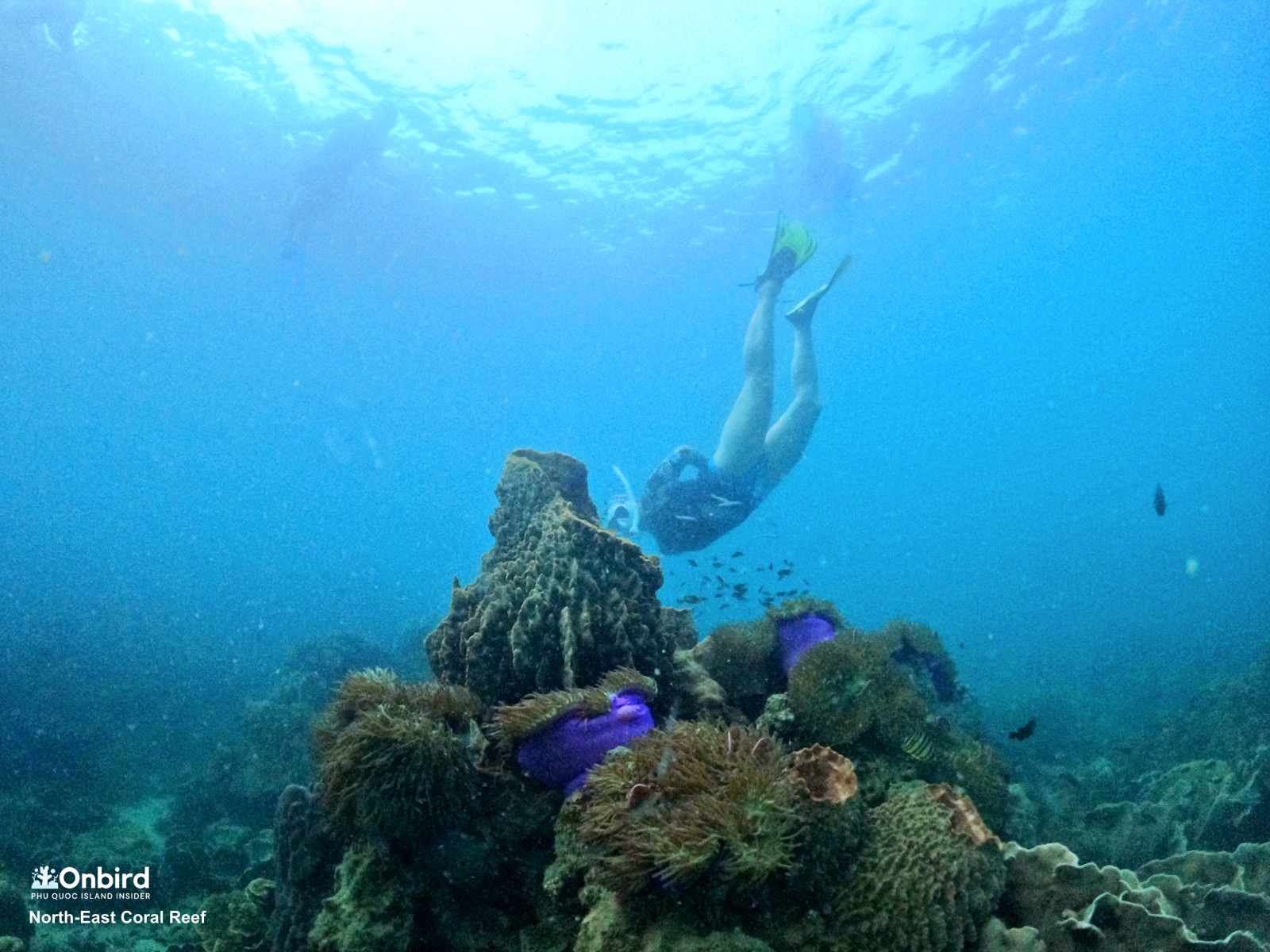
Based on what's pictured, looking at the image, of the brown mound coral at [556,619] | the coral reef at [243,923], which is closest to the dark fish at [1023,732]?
the brown mound coral at [556,619]

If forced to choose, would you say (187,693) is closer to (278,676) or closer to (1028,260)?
(278,676)

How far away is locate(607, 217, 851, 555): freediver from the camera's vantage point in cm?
1297

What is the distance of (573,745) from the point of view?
3742 millimetres

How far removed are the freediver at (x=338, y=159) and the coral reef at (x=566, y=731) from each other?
31238 millimetres

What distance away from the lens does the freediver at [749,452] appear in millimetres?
12969

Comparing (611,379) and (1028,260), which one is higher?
(611,379)

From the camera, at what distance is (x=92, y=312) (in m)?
69.0

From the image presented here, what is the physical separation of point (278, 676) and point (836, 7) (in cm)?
2812

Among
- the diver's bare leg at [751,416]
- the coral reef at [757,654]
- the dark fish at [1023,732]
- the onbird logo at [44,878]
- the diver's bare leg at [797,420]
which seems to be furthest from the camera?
the diver's bare leg at [797,420]

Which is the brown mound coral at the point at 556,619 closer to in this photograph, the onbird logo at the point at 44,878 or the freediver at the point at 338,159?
the onbird logo at the point at 44,878

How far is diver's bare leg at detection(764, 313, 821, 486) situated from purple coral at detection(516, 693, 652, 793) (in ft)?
36.2

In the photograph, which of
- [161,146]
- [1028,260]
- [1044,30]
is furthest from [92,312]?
[1028,260]

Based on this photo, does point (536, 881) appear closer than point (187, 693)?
Yes

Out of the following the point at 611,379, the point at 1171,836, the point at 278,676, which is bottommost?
the point at 1171,836
